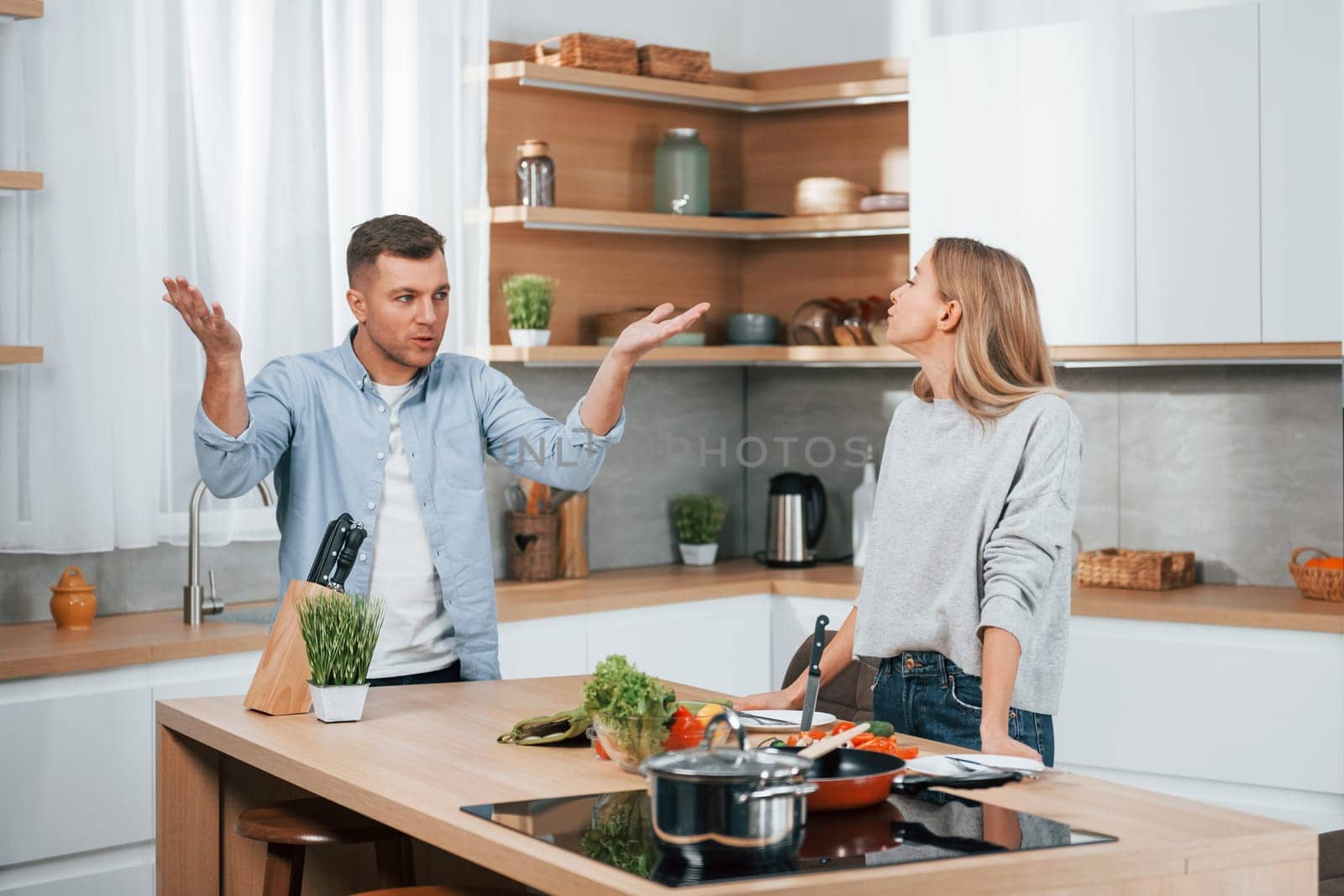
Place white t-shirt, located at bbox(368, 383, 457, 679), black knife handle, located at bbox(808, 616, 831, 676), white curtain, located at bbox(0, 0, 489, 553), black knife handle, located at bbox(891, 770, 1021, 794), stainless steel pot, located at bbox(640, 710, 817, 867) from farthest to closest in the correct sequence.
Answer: white curtain, located at bbox(0, 0, 489, 553)
white t-shirt, located at bbox(368, 383, 457, 679)
black knife handle, located at bbox(808, 616, 831, 676)
black knife handle, located at bbox(891, 770, 1021, 794)
stainless steel pot, located at bbox(640, 710, 817, 867)

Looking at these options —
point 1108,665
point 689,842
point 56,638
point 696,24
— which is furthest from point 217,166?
point 689,842

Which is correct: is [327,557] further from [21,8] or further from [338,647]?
[21,8]

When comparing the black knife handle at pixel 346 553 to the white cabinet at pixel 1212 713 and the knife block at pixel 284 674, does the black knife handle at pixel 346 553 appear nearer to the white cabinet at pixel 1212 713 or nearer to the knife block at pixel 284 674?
the knife block at pixel 284 674

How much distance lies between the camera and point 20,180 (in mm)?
3465

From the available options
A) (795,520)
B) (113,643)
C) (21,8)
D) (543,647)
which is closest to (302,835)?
(113,643)

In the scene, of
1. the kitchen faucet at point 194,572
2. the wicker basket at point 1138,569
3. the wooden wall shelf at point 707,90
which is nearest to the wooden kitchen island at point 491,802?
the kitchen faucet at point 194,572

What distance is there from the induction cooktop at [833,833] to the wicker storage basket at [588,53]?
9.69 feet

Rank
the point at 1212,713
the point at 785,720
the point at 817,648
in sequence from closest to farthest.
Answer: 1. the point at 817,648
2. the point at 785,720
3. the point at 1212,713

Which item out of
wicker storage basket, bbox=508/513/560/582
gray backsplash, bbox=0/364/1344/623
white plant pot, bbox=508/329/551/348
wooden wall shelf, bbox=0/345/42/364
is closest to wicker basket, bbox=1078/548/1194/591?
gray backsplash, bbox=0/364/1344/623

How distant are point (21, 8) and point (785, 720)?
238cm

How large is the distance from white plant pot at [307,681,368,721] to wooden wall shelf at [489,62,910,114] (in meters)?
2.39

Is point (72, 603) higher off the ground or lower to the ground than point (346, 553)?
lower

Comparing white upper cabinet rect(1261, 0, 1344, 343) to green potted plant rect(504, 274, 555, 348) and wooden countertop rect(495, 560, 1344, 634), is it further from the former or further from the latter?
green potted plant rect(504, 274, 555, 348)

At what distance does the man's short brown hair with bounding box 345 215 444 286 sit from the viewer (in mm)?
2936
